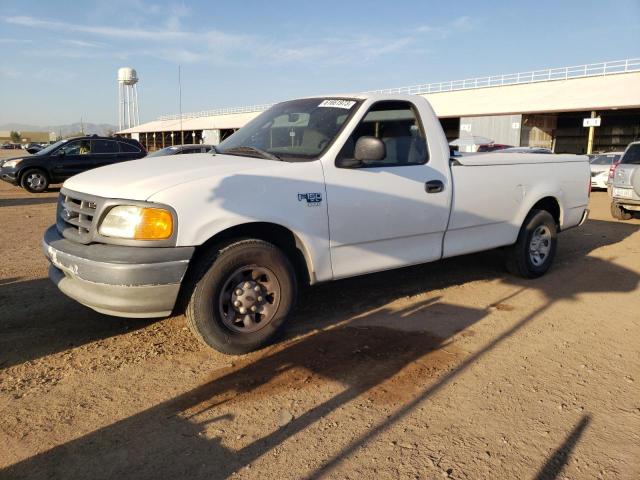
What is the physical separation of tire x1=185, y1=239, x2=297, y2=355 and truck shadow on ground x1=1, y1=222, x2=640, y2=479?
19 cm

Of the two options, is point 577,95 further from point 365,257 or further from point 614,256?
point 365,257

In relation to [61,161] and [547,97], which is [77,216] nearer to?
[61,161]

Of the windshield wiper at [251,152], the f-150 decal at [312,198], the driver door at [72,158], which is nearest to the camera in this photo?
the f-150 decal at [312,198]

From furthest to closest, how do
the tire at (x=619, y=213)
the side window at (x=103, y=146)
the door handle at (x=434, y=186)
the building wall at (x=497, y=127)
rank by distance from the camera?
1. the building wall at (x=497, y=127)
2. the side window at (x=103, y=146)
3. the tire at (x=619, y=213)
4. the door handle at (x=434, y=186)

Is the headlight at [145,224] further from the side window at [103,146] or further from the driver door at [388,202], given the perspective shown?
the side window at [103,146]

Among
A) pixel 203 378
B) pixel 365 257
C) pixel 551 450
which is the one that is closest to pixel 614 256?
pixel 365 257

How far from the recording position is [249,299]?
12.4 ft

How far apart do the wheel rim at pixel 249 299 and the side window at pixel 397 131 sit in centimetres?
134

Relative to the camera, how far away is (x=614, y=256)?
7.37 m

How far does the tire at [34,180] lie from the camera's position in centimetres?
1486

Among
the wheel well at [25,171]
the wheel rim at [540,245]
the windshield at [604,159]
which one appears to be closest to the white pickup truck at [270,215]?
the wheel rim at [540,245]

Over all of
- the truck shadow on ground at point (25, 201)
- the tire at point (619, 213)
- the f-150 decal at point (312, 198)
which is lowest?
the truck shadow on ground at point (25, 201)

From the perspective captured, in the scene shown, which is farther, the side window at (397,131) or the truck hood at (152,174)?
the side window at (397,131)

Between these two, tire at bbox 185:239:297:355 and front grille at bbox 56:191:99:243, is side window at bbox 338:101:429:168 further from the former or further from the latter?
front grille at bbox 56:191:99:243
